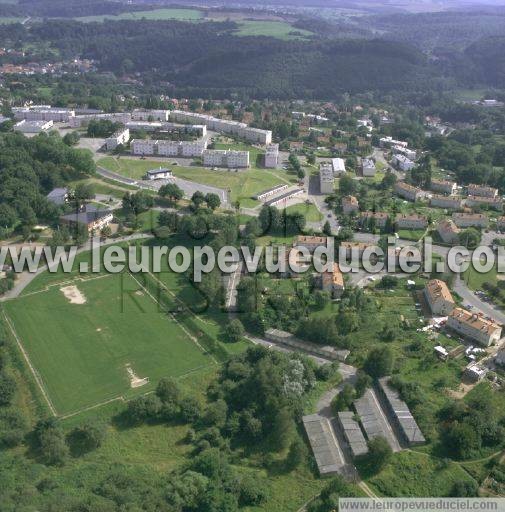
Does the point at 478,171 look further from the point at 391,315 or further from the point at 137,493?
the point at 137,493

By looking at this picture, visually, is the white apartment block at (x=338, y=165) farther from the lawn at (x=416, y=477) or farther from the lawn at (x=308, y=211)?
the lawn at (x=416, y=477)

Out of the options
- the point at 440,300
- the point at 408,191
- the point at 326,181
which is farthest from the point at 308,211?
the point at 440,300

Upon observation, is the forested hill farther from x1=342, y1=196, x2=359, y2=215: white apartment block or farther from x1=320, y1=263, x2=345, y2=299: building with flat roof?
x1=320, y1=263, x2=345, y2=299: building with flat roof

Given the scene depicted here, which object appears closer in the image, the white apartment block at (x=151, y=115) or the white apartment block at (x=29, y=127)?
the white apartment block at (x=29, y=127)

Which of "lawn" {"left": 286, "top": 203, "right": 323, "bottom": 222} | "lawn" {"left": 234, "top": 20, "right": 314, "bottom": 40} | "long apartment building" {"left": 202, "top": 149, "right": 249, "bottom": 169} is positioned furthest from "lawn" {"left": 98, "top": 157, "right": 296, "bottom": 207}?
"lawn" {"left": 234, "top": 20, "right": 314, "bottom": 40}

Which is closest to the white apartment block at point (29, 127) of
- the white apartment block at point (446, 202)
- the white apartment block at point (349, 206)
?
the white apartment block at point (349, 206)

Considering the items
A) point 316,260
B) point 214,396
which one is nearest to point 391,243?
point 316,260

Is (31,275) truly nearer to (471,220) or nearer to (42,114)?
(471,220)
